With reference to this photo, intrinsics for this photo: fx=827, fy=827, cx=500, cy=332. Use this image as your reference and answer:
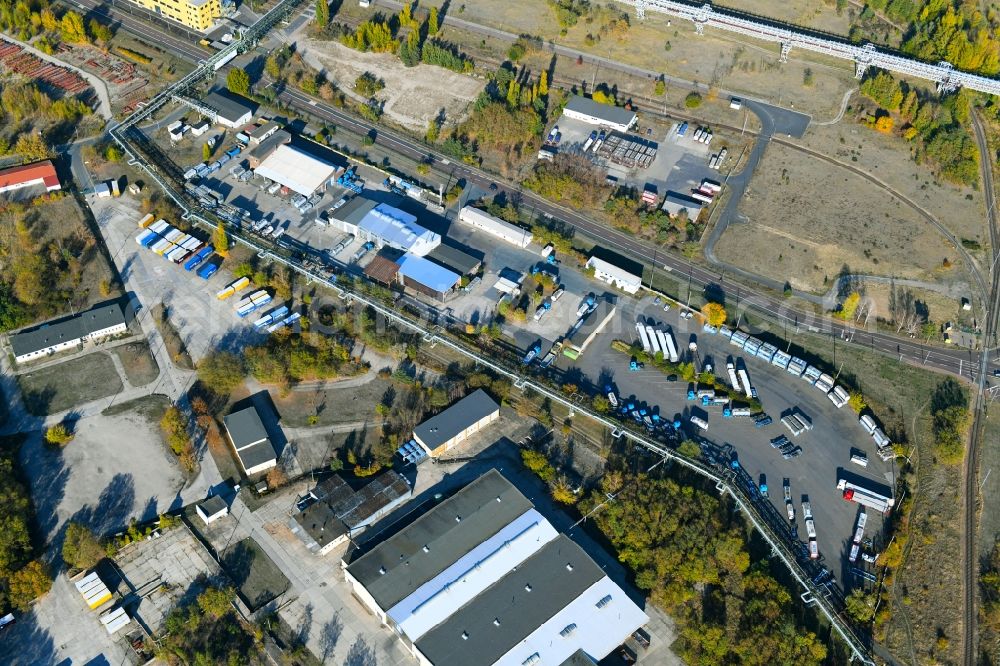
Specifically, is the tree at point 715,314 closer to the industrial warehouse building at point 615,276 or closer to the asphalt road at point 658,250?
the asphalt road at point 658,250

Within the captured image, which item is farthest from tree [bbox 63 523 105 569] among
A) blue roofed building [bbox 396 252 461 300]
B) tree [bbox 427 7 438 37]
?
tree [bbox 427 7 438 37]

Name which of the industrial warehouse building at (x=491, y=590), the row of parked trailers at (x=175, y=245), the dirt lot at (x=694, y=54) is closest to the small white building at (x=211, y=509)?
the industrial warehouse building at (x=491, y=590)

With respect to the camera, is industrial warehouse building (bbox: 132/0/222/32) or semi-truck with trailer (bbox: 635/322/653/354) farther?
industrial warehouse building (bbox: 132/0/222/32)

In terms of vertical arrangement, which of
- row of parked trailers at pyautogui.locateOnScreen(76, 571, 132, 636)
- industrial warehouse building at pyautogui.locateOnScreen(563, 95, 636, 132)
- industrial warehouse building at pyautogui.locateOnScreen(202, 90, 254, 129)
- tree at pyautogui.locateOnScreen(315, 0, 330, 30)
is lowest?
row of parked trailers at pyautogui.locateOnScreen(76, 571, 132, 636)

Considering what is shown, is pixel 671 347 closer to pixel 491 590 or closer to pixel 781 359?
pixel 781 359

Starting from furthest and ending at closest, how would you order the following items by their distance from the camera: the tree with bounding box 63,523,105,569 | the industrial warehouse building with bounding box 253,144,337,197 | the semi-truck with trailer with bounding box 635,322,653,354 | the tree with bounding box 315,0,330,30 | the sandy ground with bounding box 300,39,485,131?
the tree with bounding box 315,0,330,30
the sandy ground with bounding box 300,39,485,131
the industrial warehouse building with bounding box 253,144,337,197
the semi-truck with trailer with bounding box 635,322,653,354
the tree with bounding box 63,523,105,569

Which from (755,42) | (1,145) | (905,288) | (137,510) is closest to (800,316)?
(905,288)

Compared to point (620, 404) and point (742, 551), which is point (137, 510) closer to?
point (620, 404)

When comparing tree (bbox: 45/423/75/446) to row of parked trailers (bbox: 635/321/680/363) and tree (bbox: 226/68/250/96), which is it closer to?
row of parked trailers (bbox: 635/321/680/363)
